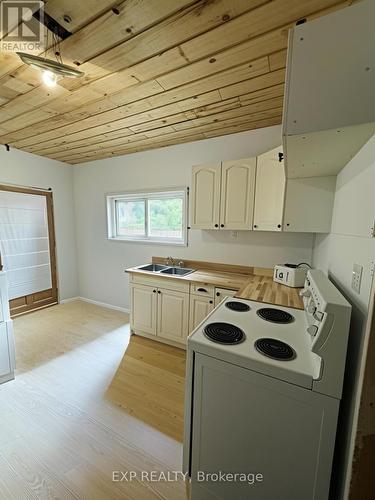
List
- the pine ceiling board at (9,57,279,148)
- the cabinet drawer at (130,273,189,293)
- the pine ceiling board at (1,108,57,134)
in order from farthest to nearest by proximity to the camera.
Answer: the cabinet drawer at (130,273,189,293) < the pine ceiling board at (1,108,57,134) < the pine ceiling board at (9,57,279,148)

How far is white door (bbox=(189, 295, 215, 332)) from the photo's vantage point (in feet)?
7.50

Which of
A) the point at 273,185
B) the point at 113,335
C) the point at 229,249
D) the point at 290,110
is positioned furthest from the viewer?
the point at 113,335

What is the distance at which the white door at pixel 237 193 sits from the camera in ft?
7.39

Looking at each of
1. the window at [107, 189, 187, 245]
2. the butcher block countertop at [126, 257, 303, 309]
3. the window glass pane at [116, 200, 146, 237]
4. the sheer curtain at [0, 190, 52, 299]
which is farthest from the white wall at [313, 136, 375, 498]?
the sheer curtain at [0, 190, 52, 299]

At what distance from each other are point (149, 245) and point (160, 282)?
3.09 feet

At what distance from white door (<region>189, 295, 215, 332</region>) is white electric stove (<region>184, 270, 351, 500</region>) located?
1026 millimetres

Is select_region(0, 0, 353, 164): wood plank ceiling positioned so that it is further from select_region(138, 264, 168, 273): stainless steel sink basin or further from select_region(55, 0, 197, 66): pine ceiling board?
select_region(138, 264, 168, 273): stainless steel sink basin

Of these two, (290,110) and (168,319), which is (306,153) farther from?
(168,319)

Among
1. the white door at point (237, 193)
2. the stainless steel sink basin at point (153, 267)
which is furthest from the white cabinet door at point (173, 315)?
the white door at point (237, 193)

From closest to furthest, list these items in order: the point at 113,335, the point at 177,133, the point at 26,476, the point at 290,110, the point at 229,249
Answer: the point at 290,110 → the point at 26,476 → the point at 177,133 → the point at 229,249 → the point at 113,335

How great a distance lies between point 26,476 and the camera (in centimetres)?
126

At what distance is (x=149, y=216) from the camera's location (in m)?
3.41

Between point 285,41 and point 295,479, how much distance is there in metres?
2.19

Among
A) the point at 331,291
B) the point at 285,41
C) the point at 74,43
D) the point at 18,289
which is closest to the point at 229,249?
the point at 331,291
